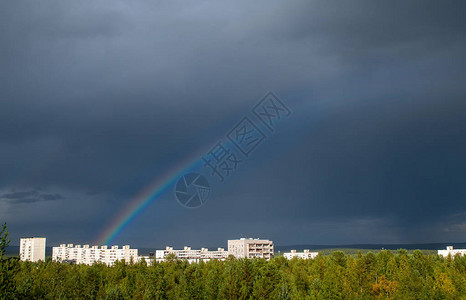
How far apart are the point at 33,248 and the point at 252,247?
298 feet

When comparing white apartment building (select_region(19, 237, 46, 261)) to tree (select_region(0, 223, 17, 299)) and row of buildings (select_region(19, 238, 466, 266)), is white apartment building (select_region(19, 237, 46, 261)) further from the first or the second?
Answer: tree (select_region(0, 223, 17, 299))

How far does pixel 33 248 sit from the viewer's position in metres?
164

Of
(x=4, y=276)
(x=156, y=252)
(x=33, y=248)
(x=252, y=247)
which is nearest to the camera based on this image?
(x=4, y=276)

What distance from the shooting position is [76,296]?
47.8 meters

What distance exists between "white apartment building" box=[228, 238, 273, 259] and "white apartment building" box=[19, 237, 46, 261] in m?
82.7

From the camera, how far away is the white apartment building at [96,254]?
15388cm

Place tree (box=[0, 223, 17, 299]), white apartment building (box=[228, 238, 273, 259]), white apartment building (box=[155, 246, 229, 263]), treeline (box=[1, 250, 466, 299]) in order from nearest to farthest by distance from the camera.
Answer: tree (box=[0, 223, 17, 299])
treeline (box=[1, 250, 466, 299])
white apartment building (box=[228, 238, 273, 259])
white apartment building (box=[155, 246, 229, 263])

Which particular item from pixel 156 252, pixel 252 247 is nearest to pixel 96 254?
pixel 156 252

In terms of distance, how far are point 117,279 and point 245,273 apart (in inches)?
863

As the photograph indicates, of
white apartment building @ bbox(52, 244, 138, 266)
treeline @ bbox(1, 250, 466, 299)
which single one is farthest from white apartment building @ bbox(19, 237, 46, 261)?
treeline @ bbox(1, 250, 466, 299)

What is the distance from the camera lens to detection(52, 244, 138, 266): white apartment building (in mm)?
153875

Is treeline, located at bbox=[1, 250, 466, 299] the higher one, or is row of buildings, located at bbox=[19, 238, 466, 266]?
row of buildings, located at bbox=[19, 238, 466, 266]

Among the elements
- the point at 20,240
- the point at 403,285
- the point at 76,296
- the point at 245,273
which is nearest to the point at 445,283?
the point at 403,285

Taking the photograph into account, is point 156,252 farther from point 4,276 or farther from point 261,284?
point 4,276
